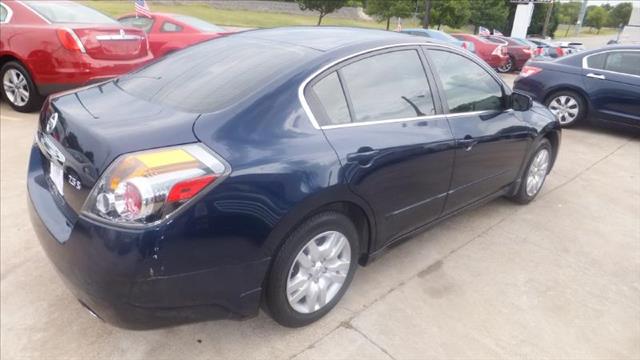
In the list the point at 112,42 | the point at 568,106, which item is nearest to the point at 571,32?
the point at 568,106

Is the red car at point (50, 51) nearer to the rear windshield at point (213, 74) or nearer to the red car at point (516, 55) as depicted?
the rear windshield at point (213, 74)

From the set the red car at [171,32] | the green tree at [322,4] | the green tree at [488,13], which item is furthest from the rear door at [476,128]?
the green tree at [488,13]

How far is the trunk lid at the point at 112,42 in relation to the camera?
556cm

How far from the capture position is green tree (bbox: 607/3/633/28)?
94613 millimetres

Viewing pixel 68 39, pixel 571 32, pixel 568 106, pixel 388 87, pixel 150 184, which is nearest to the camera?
pixel 150 184

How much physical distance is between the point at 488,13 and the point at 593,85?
1559 inches

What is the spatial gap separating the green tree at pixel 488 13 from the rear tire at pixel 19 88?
42060 mm

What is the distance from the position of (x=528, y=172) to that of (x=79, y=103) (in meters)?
3.53

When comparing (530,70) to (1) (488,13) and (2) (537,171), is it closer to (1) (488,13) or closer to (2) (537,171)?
(2) (537,171)

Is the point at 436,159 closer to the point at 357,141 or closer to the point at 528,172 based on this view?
the point at 357,141

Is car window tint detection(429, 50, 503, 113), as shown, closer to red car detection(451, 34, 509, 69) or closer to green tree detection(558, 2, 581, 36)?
red car detection(451, 34, 509, 69)

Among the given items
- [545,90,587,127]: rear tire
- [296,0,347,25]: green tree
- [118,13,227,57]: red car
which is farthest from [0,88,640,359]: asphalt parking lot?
[296,0,347,25]: green tree

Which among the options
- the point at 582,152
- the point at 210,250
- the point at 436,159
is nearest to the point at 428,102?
the point at 436,159

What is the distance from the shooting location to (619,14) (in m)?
98.9
